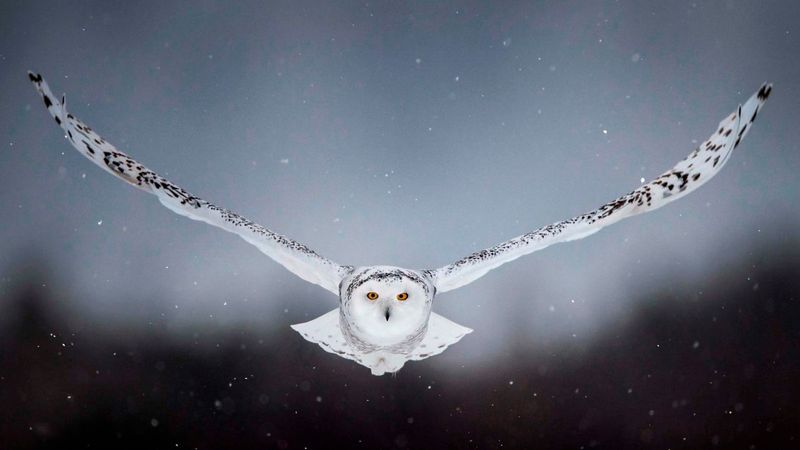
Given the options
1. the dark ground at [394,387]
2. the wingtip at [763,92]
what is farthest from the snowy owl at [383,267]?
the dark ground at [394,387]

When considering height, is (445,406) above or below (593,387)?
below

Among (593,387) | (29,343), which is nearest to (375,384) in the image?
(593,387)

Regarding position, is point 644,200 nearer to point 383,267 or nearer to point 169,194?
point 383,267

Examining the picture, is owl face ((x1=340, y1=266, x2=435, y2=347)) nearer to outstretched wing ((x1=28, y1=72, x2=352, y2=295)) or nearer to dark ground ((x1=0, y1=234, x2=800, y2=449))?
outstretched wing ((x1=28, y1=72, x2=352, y2=295))

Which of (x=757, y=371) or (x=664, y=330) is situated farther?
(x=664, y=330)

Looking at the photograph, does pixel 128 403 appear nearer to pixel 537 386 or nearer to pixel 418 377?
pixel 418 377

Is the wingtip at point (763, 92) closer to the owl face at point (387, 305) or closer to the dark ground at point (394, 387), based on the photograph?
the owl face at point (387, 305)

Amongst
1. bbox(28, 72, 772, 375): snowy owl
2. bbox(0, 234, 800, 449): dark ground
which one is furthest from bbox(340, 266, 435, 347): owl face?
bbox(0, 234, 800, 449): dark ground
